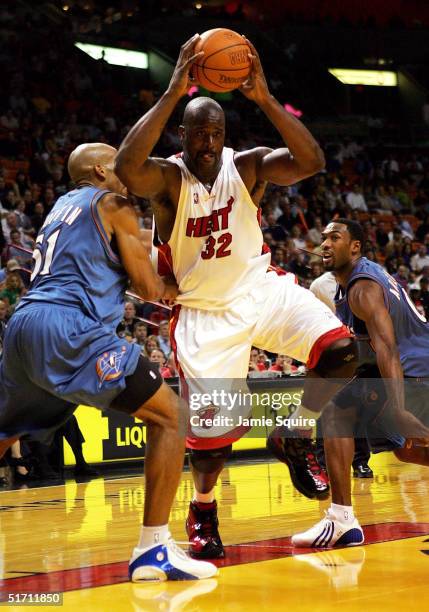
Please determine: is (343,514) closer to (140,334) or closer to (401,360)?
(401,360)

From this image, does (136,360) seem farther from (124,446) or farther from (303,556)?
(124,446)

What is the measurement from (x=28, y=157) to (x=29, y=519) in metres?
10.3

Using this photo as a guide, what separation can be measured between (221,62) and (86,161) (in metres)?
0.79

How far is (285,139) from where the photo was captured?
494cm

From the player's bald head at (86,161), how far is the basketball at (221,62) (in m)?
0.60

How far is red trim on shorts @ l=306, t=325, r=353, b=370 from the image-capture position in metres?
5.28

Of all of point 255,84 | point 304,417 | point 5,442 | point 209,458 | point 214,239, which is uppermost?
point 255,84

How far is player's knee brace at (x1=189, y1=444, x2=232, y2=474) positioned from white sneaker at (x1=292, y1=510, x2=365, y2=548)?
0.62 m

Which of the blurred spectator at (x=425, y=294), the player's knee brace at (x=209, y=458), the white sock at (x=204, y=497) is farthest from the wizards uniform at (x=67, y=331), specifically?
the blurred spectator at (x=425, y=294)

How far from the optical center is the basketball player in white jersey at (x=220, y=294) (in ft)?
17.0

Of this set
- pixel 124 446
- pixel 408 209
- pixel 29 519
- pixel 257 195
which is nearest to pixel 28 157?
pixel 124 446

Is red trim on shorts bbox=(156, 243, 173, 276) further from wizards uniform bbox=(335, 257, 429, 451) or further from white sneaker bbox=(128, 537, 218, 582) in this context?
white sneaker bbox=(128, 537, 218, 582)

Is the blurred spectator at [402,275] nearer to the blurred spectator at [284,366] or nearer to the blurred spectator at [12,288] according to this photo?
the blurred spectator at [284,366]

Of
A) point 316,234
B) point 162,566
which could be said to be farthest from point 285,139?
point 316,234
